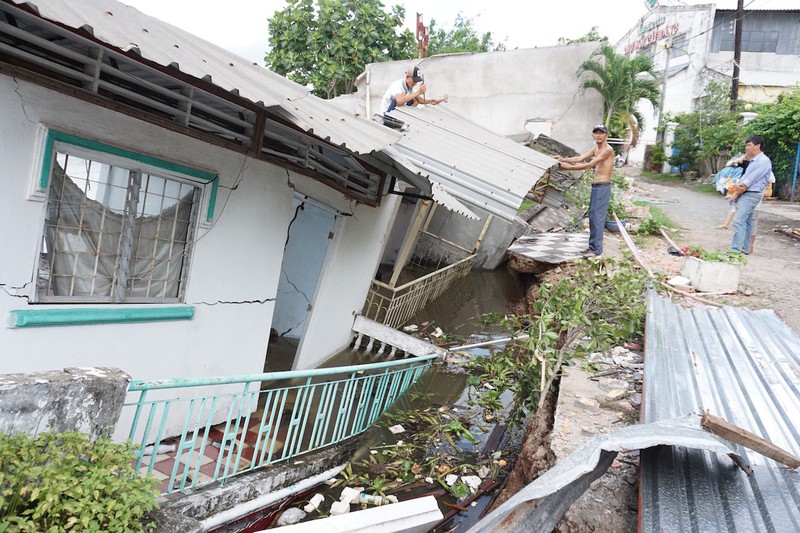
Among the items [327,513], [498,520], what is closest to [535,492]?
[498,520]

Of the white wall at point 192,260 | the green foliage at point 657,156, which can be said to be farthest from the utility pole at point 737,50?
the white wall at point 192,260

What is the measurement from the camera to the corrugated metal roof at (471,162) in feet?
19.9

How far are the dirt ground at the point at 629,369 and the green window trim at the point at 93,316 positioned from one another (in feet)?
9.91

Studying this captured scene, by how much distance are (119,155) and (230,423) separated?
1962mm

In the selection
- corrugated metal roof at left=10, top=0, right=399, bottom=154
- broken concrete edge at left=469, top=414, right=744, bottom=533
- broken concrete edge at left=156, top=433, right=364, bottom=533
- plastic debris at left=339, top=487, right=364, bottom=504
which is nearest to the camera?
broken concrete edge at left=469, top=414, right=744, bottom=533

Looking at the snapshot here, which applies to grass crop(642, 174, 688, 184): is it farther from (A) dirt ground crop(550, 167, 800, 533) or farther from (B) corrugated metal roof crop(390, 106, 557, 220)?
(B) corrugated metal roof crop(390, 106, 557, 220)

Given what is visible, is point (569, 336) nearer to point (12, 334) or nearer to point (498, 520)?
point (498, 520)

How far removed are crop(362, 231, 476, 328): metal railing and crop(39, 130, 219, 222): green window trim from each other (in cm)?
387

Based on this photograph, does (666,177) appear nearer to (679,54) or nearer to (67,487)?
(679,54)

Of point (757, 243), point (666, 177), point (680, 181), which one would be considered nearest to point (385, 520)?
point (757, 243)

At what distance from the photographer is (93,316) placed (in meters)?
3.69

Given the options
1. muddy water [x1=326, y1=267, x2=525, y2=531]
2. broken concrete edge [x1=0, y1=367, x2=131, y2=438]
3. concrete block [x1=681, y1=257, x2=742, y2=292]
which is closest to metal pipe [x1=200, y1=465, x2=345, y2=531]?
muddy water [x1=326, y1=267, x2=525, y2=531]

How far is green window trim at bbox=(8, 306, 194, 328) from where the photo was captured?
3.33 meters

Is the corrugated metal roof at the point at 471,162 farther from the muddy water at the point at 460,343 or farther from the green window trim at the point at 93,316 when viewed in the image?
the green window trim at the point at 93,316
